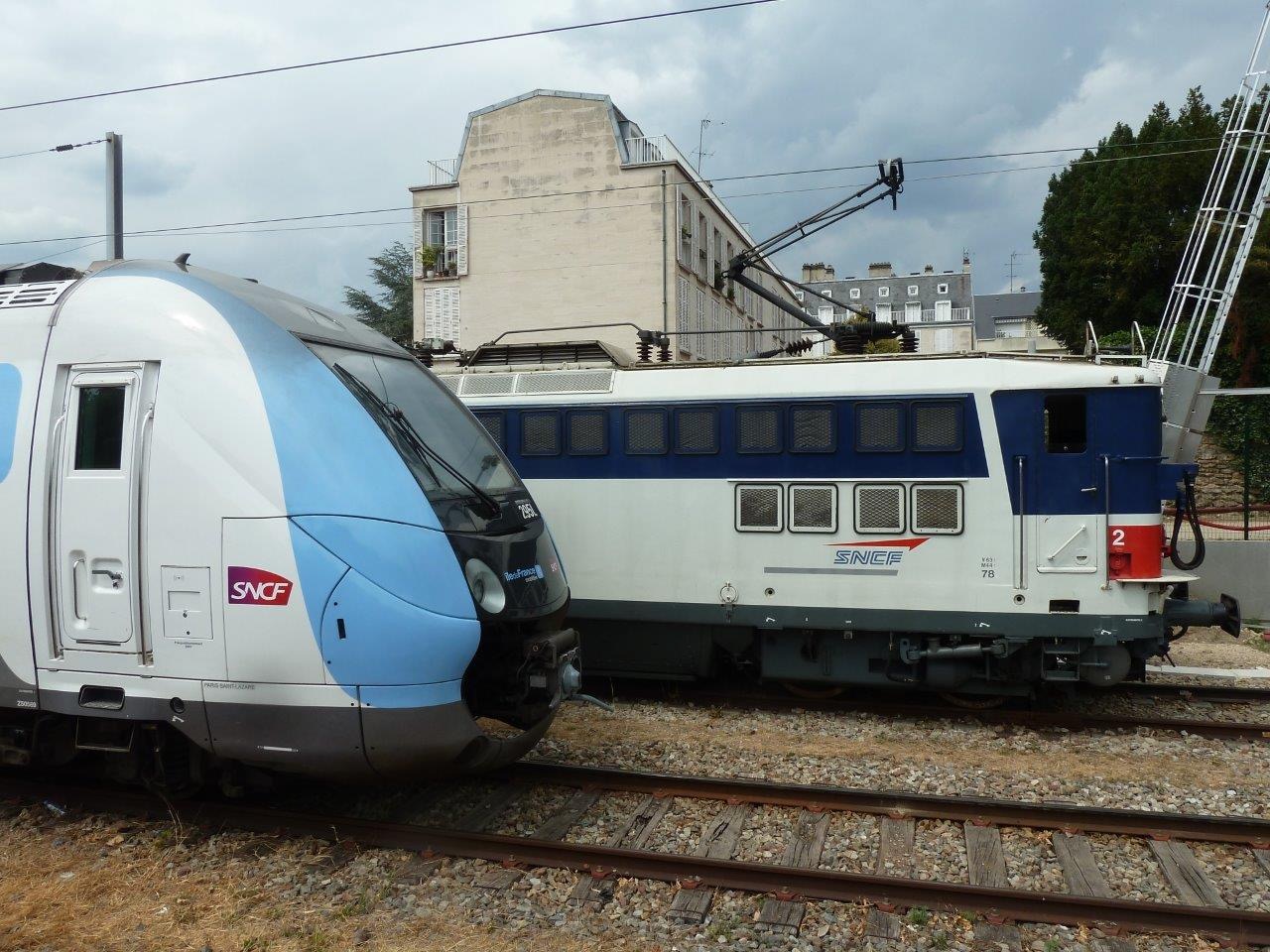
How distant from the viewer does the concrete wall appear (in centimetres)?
1459

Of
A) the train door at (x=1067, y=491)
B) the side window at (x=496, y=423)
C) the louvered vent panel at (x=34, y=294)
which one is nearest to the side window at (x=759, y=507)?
the train door at (x=1067, y=491)

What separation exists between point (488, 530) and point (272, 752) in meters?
1.75

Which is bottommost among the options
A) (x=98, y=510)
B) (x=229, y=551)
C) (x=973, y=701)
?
(x=973, y=701)

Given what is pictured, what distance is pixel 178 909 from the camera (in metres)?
5.22

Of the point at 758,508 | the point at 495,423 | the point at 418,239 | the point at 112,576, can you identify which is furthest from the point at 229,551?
the point at 418,239

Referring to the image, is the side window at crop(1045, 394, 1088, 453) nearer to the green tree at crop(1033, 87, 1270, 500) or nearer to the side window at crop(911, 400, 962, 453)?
the side window at crop(911, 400, 962, 453)

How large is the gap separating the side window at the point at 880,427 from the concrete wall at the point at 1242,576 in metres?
8.43

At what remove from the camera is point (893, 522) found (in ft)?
29.7

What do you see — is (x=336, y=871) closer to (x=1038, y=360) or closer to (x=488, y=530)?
(x=488, y=530)

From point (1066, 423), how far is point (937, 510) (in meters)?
1.36

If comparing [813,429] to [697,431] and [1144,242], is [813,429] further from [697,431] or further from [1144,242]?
[1144,242]

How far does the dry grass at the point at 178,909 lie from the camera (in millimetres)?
4910

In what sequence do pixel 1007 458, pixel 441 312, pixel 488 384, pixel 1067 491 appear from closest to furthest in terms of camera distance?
1. pixel 1067 491
2. pixel 1007 458
3. pixel 488 384
4. pixel 441 312

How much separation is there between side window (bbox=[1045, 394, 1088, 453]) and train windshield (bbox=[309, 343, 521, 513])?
4960mm
